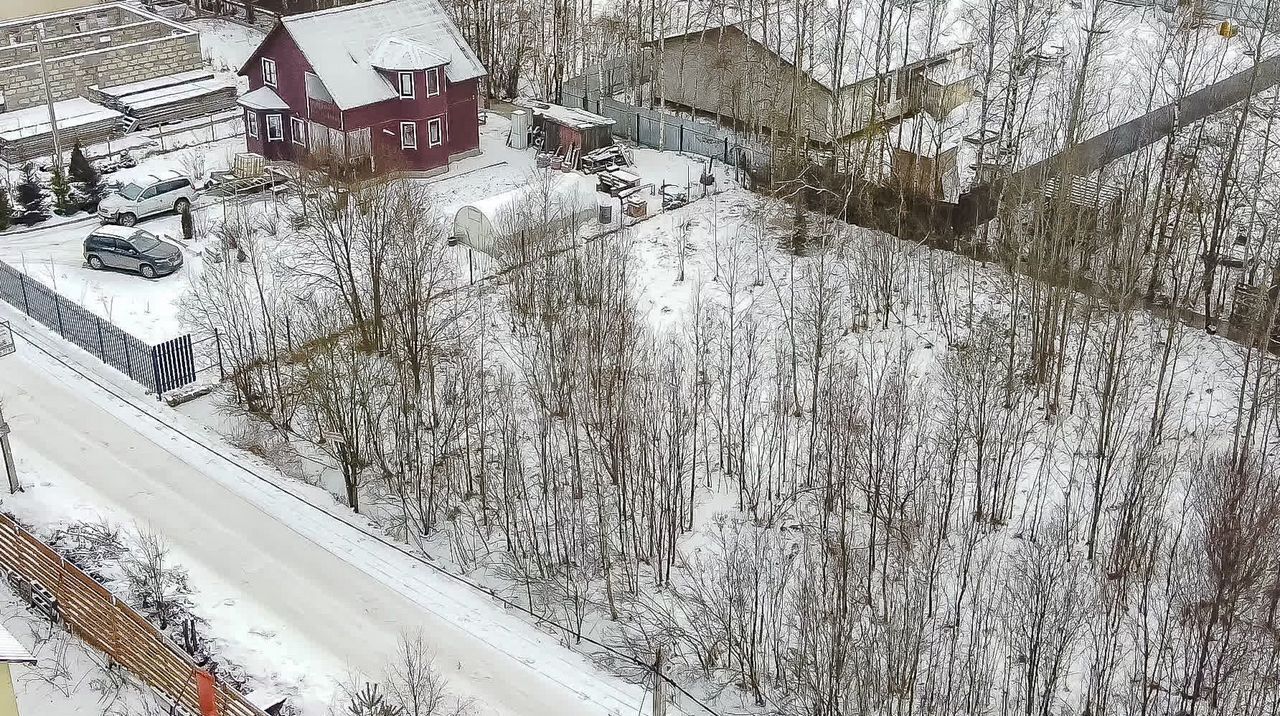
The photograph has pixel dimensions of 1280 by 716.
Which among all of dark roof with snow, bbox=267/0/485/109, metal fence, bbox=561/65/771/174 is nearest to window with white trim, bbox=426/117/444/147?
dark roof with snow, bbox=267/0/485/109

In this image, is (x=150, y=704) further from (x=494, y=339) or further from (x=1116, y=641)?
(x=1116, y=641)

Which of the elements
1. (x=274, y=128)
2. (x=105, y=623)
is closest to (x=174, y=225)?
(x=274, y=128)

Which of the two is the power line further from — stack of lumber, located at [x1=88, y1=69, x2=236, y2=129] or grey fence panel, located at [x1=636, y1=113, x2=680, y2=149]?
grey fence panel, located at [x1=636, y1=113, x2=680, y2=149]

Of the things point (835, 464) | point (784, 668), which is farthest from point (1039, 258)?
point (784, 668)

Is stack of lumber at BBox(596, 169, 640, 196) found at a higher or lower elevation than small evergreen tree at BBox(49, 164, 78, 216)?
higher

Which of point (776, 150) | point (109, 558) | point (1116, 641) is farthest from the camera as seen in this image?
point (776, 150)
